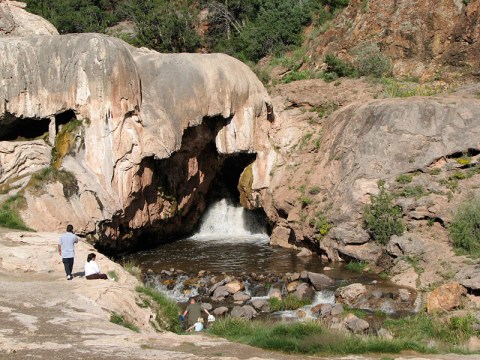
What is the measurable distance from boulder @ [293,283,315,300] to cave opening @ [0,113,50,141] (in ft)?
40.0

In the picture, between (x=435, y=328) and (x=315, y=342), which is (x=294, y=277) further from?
(x=315, y=342)

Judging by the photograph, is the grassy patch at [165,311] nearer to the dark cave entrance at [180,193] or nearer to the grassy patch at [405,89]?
the dark cave entrance at [180,193]

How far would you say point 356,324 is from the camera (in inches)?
650

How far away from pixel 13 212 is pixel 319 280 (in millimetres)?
10869

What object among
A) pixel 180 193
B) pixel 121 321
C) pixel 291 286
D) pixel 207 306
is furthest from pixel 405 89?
pixel 121 321

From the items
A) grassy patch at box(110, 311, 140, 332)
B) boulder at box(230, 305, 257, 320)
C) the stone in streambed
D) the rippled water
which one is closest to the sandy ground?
grassy patch at box(110, 311, 140, 332)

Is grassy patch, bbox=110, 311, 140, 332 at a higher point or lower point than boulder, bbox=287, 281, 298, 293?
higher

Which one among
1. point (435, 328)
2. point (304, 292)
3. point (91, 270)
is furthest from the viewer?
point (304, 292)

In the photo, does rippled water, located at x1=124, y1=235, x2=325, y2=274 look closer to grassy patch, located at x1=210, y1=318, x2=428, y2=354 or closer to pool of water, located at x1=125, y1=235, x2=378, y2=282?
pool of water, located at x1=125, y1=235, x2=378, y2=282

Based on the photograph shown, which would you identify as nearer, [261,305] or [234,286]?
[261,305]

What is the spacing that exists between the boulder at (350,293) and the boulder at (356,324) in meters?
1.89

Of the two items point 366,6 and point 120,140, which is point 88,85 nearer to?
point 120,140

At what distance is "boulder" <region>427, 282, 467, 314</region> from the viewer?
1705cm

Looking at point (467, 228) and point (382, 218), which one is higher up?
point (382, 218)
